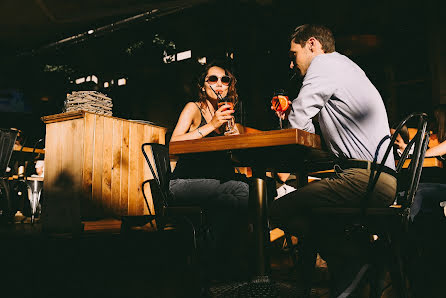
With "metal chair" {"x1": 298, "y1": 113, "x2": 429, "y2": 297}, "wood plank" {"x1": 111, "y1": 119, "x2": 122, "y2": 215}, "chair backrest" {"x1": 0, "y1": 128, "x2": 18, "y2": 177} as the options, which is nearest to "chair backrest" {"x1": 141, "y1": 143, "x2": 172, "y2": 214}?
"metal chair" {"x1": 298, "y1": 113, "x2": 429, "y2": 297}

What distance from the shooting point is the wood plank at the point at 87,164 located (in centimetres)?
344

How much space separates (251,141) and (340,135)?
0.43 m

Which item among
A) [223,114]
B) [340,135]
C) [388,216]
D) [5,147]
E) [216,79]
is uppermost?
[216,79]

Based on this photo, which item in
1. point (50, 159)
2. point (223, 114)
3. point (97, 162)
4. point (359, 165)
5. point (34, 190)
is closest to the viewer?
point (359, 165)

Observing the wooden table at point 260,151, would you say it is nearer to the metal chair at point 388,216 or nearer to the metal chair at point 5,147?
the metal chair at point 388,216

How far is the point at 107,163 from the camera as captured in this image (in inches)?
145

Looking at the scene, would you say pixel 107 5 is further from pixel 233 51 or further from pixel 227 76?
pixel 227 76

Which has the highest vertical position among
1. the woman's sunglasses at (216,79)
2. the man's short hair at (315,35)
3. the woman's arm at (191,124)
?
the man's short hair at (315,35)

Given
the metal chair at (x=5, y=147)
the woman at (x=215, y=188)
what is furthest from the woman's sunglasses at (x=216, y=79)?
the metal chair at (x=5, y=147)

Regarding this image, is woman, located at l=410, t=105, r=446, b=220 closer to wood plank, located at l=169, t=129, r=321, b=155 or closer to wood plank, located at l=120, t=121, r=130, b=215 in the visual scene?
wood plank, located at l=169, t=129, r=321, b=155

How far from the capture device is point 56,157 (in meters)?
3.67

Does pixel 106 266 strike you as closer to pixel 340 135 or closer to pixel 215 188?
pixel 215 188

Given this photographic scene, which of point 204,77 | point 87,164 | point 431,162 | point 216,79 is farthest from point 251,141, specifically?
point 87,164

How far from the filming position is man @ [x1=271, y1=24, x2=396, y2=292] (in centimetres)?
156
